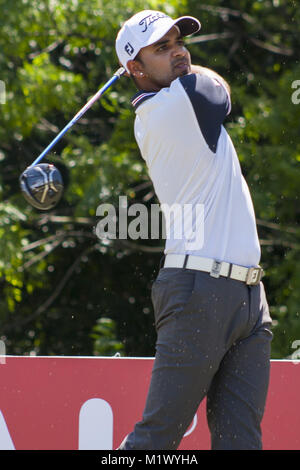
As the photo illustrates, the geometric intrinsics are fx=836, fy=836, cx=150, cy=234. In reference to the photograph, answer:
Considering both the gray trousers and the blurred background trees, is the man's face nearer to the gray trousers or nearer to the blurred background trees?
the gray trousers

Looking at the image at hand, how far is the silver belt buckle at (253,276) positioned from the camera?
2.66m

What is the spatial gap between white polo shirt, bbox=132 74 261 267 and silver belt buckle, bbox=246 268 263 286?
0.03 metres

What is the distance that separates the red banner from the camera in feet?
11.4

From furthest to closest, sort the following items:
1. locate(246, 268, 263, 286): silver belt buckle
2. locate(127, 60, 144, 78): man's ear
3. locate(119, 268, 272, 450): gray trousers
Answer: locate(127, 60, 144, 78): man's ear < locate(246, 268, 263, 286): silver belt buckle < locate(119, 268, 272, 450): gray trousers

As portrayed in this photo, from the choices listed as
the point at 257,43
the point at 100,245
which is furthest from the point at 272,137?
the point at 100,245

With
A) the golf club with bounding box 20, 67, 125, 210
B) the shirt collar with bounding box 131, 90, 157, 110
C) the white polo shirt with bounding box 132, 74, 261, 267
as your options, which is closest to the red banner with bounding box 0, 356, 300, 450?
the golf club with bounding box 20, 67, 125, 210

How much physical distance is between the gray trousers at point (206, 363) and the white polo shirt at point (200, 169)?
11 centimetres

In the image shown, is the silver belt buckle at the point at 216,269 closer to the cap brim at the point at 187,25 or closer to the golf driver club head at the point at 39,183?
the golf driver club head at the point at 39,183

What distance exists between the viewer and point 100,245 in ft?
28.7

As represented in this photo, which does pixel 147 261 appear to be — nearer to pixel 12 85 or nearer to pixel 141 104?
pixel 12 85

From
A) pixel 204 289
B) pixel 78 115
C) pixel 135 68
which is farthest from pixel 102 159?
pixel 204 289

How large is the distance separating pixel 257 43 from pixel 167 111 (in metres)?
6.42

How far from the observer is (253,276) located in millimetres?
2672

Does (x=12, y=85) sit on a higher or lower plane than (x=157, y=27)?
lower
